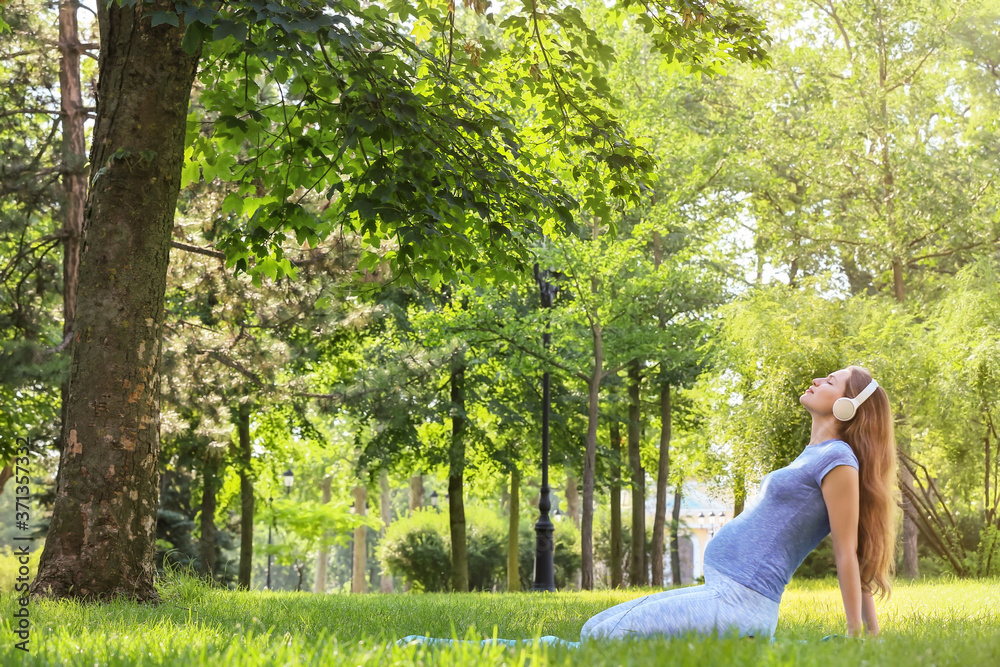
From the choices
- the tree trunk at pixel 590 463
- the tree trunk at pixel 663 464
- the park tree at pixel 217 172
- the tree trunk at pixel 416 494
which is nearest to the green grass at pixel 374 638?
the park tree at pixel 217 172

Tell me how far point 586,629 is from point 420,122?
A: 442 cm

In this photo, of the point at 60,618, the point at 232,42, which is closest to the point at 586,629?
the point at 60,618

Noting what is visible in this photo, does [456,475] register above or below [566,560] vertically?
above

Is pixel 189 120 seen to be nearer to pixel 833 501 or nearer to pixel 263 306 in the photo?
pixel 833 501

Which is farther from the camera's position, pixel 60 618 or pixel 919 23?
pixel 919 23

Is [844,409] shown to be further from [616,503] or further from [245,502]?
[616,503]

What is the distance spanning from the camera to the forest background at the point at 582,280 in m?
7.95

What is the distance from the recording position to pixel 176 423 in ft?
43.2

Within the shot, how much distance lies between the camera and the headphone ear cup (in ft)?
12.6

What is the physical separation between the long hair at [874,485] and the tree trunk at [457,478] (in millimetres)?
15019

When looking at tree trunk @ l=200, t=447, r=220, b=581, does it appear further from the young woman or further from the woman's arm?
the woman's arm

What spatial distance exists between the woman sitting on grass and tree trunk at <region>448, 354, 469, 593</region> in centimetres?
1500

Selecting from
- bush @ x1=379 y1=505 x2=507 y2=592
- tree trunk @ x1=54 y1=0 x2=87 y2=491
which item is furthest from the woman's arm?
bush @ x1=379 y1=505 x2=507 y2=592

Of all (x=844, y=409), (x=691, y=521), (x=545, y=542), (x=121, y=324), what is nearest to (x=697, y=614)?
(x=844, y=409)
